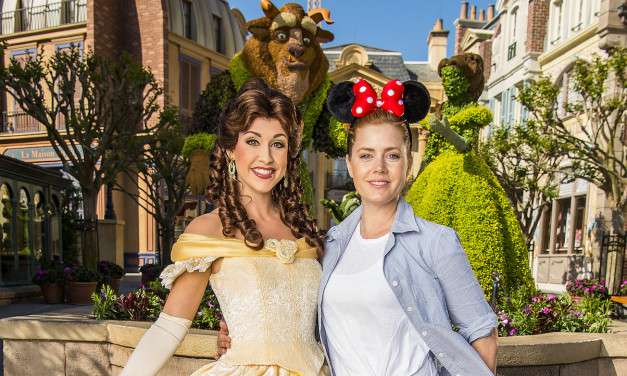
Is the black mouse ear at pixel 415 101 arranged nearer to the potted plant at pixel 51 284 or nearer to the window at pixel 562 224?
the potted plant at pixel 51 284

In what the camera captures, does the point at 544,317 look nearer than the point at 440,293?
No

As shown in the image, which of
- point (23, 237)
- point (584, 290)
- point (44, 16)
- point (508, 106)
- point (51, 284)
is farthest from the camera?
point (508, 106)

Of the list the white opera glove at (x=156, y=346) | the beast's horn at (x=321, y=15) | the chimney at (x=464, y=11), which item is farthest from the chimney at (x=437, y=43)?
the white opera glove at (x=156, y=346)

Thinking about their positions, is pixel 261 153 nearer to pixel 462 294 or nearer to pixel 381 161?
pixel 381 161

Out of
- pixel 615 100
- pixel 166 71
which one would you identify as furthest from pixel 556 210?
pixel 166 71

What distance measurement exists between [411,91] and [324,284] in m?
0.87

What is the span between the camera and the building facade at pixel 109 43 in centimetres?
1841

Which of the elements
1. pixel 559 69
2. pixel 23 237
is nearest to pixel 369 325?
pixel 23 237

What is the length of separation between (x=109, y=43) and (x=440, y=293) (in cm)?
1998

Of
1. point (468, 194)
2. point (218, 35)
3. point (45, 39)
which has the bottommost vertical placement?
point (468, 194)

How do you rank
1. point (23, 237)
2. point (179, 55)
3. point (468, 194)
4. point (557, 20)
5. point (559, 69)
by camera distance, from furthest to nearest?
1. point (179, 55)
2. point (557, 20)
3. point (559, 69)
4. point (23, 237)
5. point (468, 194)

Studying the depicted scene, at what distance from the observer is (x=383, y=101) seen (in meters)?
1.93

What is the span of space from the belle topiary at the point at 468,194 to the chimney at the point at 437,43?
23913 millimetres

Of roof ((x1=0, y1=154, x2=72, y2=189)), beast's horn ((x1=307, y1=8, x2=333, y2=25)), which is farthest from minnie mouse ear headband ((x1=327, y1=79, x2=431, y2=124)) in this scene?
roof ((x1=0, y1=154, x2=72, y2=189))
